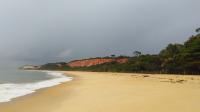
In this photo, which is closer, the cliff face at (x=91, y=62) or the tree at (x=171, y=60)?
the tree at (x=171, y=60)

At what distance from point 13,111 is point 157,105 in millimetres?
5584

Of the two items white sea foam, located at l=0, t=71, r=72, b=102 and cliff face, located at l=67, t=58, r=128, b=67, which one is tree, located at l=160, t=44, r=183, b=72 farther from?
cliff face, located at l=67, t=58, r=128, b=67

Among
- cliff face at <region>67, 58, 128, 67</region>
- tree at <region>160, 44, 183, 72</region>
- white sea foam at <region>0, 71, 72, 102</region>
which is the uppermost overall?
cliff face at <region>67, 58, 128, 67</region>

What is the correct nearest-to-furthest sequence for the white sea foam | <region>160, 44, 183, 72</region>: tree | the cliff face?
the white sea foam → <region>160, 44, 183, 72</region>: tree → the cliff face

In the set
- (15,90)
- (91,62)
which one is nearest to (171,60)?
(15,90)

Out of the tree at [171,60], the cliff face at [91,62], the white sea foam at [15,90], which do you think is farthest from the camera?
the cliff face at [91,62]

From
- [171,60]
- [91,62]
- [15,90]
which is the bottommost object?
[15,90]

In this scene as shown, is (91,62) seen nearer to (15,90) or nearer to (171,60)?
(171,60)

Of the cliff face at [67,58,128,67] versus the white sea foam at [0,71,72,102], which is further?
the cliff face at [67,58,128,67]

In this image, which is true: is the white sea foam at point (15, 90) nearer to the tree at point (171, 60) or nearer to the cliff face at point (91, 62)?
the tree at point (171, 60)

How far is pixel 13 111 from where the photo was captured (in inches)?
412

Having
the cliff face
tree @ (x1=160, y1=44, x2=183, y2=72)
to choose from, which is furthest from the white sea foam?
the cliff face

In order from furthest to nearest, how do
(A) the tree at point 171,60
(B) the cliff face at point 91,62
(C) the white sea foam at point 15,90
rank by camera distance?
(B) the cliff face at point 91,62 → (A) the tree at point 171,60 → (C) the white sea foam at point 15,90

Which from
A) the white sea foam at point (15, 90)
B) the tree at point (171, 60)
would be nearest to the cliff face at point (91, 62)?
the tree at point (171, 60)
